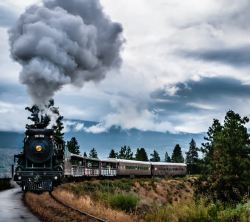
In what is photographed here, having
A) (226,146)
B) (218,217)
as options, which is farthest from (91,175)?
(218,217)

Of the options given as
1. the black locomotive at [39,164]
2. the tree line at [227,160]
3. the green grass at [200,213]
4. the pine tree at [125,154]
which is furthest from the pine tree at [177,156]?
the green grass at [200,213]

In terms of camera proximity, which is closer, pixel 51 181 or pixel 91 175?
pixel 51 181

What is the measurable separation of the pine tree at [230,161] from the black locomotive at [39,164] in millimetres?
13036

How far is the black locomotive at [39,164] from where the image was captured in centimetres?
2772

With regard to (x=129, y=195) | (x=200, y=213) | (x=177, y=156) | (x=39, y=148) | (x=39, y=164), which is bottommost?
(x=200, y=213)

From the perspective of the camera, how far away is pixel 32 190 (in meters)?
28.8

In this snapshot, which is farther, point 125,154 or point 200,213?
point 125,154

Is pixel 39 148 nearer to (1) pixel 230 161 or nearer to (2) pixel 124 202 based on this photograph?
(2) pixel 124 202

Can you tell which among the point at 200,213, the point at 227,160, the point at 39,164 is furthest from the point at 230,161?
the point at 200,213

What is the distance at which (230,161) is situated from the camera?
132 ft

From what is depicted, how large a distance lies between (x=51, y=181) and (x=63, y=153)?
9.73 feet

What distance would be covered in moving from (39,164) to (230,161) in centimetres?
1898

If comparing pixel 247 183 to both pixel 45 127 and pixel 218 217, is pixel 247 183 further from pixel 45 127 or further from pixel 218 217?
pixel 218 217

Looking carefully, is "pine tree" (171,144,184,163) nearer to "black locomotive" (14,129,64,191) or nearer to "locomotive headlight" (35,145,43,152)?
"black locomotive" (14,129,64,191)
